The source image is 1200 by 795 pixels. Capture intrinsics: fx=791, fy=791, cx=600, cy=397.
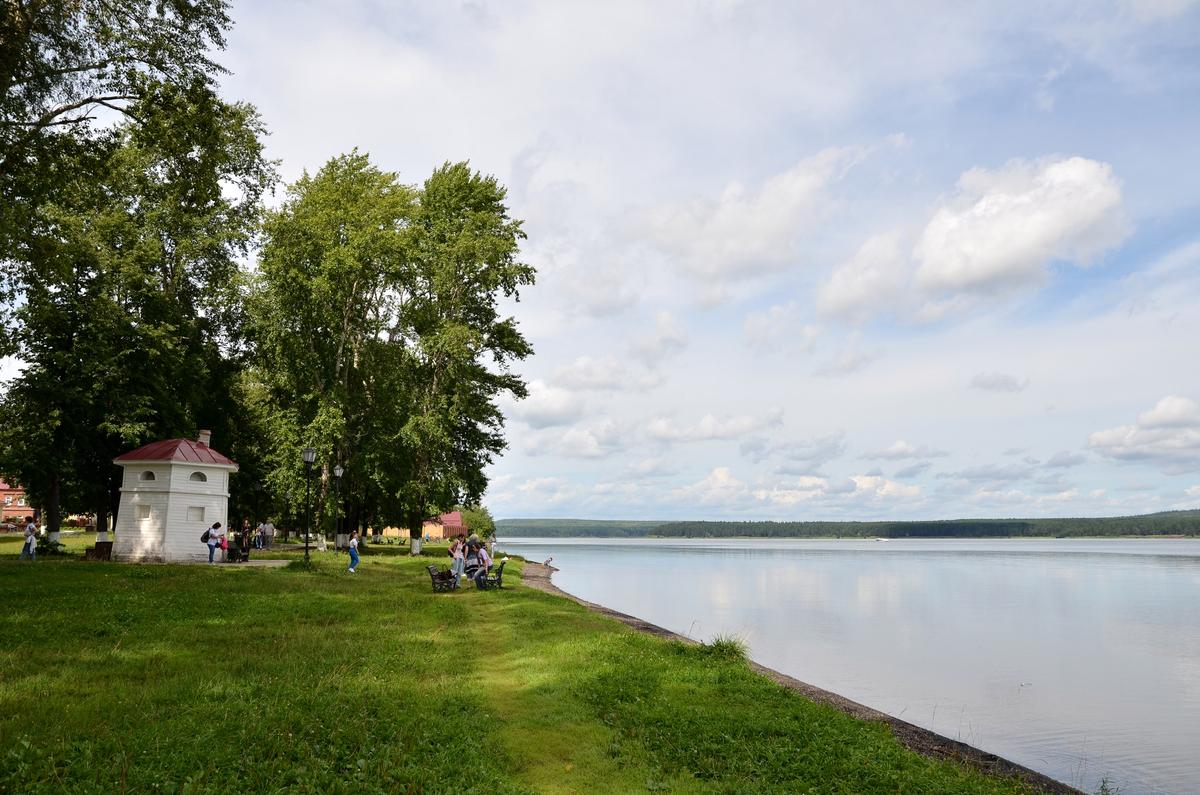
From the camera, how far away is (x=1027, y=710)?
20703mm

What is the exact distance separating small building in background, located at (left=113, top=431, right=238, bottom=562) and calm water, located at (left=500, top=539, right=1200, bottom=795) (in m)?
19.7

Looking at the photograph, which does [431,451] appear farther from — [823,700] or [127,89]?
[823,700]

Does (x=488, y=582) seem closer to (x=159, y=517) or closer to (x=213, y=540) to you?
(x=213, y=540)

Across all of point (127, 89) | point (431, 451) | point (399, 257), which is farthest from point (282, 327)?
point (127, 89)

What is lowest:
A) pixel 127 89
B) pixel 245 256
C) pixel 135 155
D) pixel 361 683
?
pixel 361 683

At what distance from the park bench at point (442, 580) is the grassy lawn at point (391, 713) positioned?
728 cm

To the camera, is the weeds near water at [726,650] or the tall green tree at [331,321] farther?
the tall green tree at [331,321]

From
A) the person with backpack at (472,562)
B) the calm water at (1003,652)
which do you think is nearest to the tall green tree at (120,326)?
the person with backpack at (472,562)

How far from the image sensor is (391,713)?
34.0 ft

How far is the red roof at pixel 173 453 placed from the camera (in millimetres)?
31281

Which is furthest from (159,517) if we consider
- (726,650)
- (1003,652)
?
(1003,652)

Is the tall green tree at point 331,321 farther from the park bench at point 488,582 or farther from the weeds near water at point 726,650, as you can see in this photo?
the weeds near water at point 726,650

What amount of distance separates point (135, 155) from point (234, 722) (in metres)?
34.8

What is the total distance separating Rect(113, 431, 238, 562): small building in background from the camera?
31.3 metres
